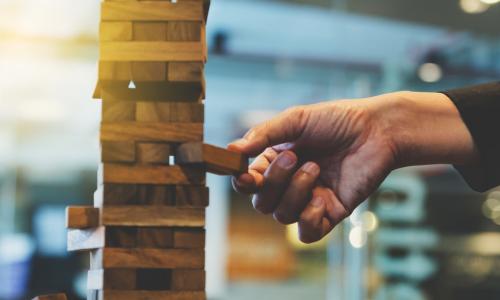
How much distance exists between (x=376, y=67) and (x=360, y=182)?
4.98 meters

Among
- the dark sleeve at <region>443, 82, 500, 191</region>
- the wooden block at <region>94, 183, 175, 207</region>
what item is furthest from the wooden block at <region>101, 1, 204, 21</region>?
the dark sleeve at <region>443, 82, 500, 191</region>

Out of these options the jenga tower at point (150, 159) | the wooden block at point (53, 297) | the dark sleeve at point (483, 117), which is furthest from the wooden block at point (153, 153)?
the dark sleeve at point (483, 117)

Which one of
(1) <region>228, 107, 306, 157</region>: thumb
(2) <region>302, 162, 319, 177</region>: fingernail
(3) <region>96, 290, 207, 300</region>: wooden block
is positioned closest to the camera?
(3) <region>96, 290, 207, 300</region>: wooden block

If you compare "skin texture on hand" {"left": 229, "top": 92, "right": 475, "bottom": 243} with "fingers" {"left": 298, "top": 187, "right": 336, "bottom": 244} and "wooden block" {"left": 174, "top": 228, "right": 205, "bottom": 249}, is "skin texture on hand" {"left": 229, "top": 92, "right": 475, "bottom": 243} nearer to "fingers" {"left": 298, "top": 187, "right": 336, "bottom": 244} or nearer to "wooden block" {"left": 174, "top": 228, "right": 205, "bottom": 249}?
"fingers" {"left": 298, "top": 187, "right": 336, "bottom": 244}

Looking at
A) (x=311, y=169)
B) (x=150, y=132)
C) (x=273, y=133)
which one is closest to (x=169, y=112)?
(x=150, y=132)

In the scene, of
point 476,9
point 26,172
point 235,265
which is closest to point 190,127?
point 476,9

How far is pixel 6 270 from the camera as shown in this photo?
19.2 feet

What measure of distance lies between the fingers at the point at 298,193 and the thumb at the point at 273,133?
6 cm

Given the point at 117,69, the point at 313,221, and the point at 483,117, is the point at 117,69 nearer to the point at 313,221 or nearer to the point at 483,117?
the point at 313,221

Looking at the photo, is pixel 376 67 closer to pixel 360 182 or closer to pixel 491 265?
pixel 491 265

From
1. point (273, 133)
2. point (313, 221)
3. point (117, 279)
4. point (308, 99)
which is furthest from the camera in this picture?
point (308, 99)

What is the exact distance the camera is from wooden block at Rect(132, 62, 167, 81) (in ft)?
3.06

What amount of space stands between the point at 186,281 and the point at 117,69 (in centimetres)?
29

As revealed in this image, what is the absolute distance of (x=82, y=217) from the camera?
3.02 feet
